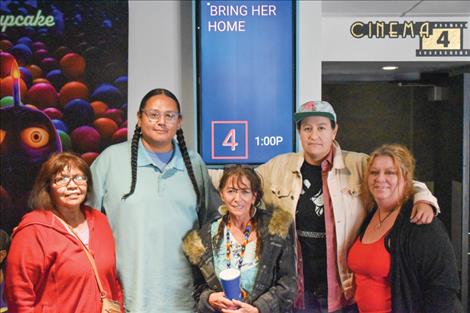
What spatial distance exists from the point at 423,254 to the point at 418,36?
6.65ft

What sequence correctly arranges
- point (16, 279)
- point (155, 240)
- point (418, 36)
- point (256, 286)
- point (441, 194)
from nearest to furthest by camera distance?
point (16, 279) < point (256, 286) < point (155, 240) < point (418, 36) < point (441, 194)

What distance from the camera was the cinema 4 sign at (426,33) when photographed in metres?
3.43

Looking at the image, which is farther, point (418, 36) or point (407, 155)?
point (418, 36)

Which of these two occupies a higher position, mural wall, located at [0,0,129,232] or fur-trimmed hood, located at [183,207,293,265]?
mural wall, located at [0,0,129,232]

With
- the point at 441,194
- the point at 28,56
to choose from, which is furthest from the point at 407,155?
the point at 28,56

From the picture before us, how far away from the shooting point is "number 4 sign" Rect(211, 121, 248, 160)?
2.66 m

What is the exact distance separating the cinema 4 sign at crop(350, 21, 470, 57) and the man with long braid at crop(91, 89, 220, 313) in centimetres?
188

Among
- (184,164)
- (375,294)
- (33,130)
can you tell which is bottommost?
(375,294)

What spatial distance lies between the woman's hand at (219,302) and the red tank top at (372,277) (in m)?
0.56

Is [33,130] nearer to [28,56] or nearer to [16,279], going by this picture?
[28,56]

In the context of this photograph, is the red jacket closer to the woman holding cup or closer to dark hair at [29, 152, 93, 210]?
dark hair at [29, 152, 93, 210]

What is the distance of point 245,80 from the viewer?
266cm

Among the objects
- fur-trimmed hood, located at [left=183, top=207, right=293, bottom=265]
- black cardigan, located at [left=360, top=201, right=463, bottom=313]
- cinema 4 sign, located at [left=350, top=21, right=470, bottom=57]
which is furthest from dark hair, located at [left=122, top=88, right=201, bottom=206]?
cinema 4 sign, located at [left=350, top=21, right=470, bottom=57]

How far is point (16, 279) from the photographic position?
1.87m
